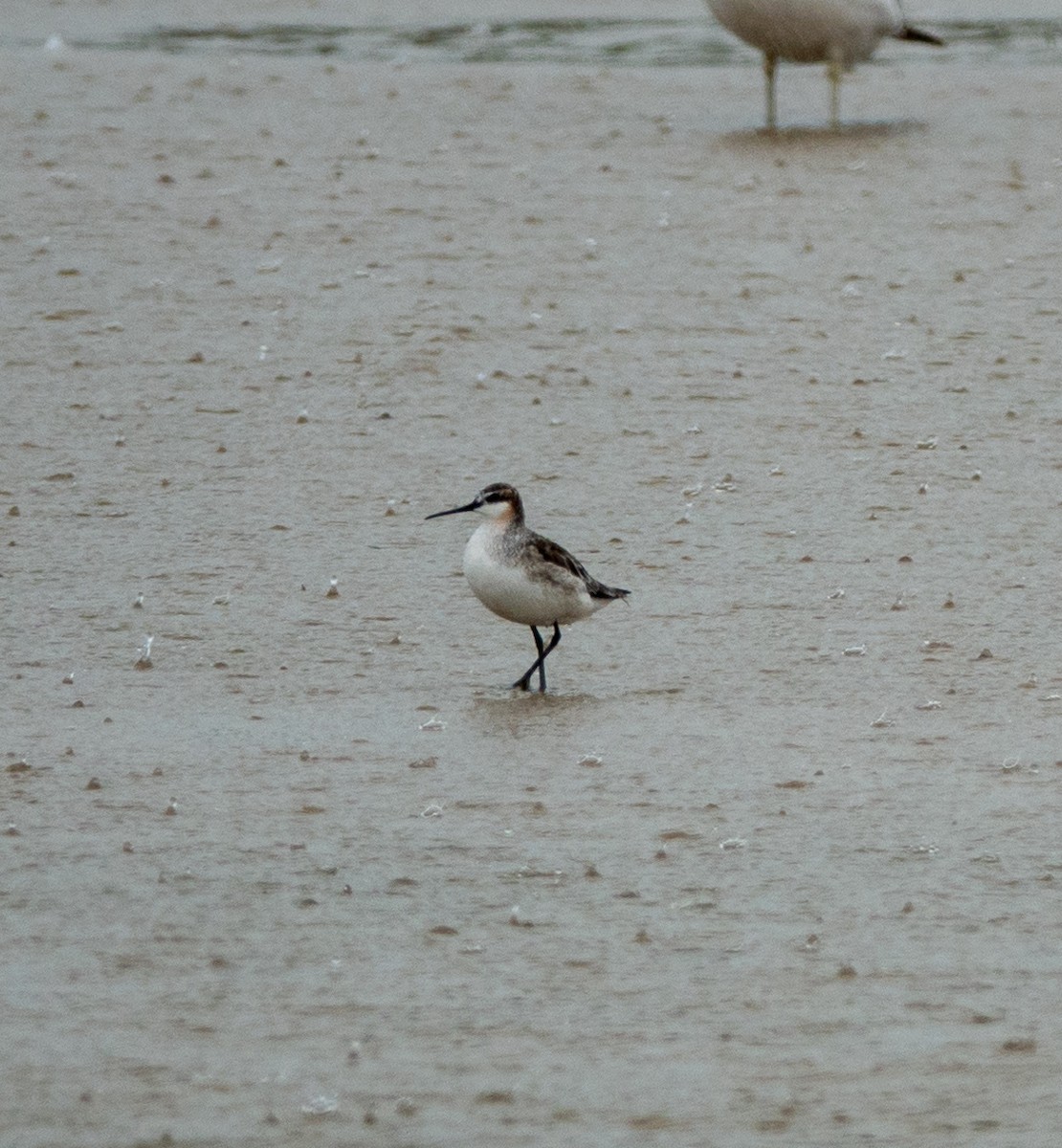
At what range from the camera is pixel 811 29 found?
17344mm

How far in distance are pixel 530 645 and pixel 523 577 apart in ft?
2.16

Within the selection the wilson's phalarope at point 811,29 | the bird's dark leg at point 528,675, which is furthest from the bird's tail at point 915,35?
the bird's dark leg at point 528,675

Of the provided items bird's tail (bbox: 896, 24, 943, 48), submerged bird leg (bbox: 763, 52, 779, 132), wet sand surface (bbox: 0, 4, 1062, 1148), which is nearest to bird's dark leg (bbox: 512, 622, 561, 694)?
wet sand surface (bbox: 0, 4, 1062, 1148)

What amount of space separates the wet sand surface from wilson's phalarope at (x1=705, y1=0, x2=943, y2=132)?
3.20 ft

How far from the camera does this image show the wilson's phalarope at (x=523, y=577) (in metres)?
8.02

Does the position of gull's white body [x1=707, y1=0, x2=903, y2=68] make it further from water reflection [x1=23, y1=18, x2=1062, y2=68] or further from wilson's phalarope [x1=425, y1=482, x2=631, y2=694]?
wilson's phalarope [x1=425, y1=482, x2=631, y2=694]

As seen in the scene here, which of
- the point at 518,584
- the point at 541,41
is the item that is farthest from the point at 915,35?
the point at 518,584

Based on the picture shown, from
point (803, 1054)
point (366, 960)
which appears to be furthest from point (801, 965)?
point (366, 960)

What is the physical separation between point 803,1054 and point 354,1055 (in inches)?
36.9

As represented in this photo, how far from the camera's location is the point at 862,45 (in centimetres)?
1777

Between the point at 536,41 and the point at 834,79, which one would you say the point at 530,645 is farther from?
the point at 536,41

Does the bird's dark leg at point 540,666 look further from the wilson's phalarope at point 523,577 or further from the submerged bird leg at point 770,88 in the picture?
the submerged bird leg at point 770,88

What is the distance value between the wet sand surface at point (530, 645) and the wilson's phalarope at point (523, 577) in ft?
0.70

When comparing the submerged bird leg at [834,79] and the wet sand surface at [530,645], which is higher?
the wet sand surface at [530,645]
